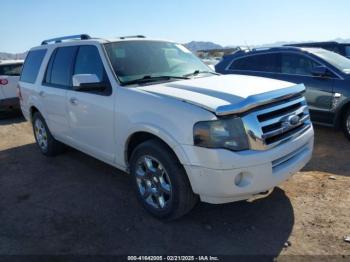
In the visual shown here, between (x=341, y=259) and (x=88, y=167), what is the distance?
12.8ft

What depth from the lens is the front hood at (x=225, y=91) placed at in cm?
333

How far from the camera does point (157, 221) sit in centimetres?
394

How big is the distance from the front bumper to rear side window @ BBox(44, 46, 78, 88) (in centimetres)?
261

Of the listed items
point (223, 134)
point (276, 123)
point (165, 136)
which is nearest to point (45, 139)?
point (165, 136)

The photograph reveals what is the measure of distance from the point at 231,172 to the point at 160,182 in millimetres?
875

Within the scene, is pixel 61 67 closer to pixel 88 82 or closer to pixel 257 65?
pixel 88 82

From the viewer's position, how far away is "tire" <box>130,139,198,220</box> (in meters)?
3.55

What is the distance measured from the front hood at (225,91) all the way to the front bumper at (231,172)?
404 millimetres

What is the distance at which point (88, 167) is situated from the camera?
5.80 meters

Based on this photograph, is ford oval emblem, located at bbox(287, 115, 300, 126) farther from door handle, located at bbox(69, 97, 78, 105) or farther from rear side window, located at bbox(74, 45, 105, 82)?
door handle, located at bbox(69, 97, 78, 105)

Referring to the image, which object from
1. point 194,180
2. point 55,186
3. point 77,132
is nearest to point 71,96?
point 77,132

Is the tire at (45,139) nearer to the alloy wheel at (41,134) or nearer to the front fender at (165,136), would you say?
the alloy wheel at (41,134)

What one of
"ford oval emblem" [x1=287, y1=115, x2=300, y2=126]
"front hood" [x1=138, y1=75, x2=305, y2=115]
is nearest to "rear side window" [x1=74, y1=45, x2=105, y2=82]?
"front hood" [x1=138, y1=75, x2=305, y2=115]

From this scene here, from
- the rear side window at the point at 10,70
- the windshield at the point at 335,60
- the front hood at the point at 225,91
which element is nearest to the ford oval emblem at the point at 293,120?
the front hood at the point at 225,91
